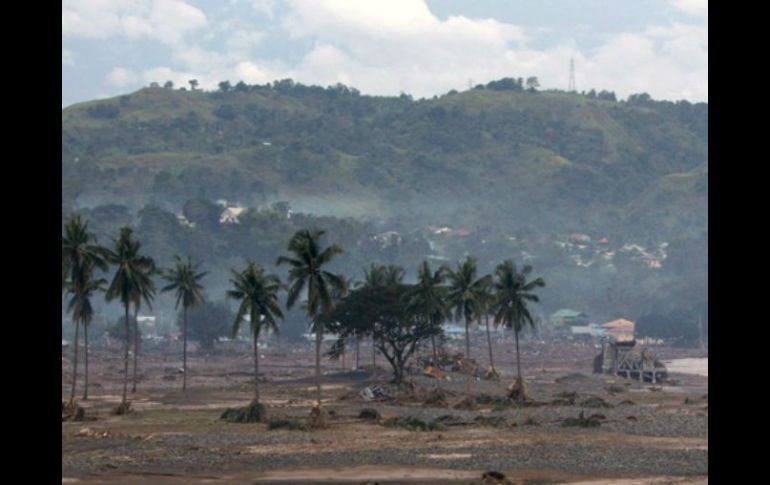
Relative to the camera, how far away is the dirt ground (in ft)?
186

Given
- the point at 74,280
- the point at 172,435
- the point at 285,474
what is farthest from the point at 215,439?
the point at 74,280

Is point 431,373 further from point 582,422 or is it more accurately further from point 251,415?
point 582,422

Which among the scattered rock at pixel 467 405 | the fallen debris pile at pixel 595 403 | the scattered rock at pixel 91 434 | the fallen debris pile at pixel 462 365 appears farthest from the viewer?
the fallen debris pile at pixel 462 365

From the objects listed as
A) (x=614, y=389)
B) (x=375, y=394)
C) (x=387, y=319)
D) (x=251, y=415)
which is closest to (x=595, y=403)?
(x=375, y=394)

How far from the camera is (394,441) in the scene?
2852 inches

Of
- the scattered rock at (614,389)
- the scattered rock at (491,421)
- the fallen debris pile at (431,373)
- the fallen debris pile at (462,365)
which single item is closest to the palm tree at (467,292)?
the fallen debris pile at (431,373)

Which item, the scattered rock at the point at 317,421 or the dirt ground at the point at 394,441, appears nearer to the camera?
the dirt ground at the point at 394,441

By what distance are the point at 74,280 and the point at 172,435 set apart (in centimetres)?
2200

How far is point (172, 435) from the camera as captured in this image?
7650 centimetres

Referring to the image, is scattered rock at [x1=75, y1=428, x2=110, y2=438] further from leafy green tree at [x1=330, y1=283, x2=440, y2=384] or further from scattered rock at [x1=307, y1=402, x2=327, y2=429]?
leafy green tree at [x1=330, y1=283, x2=440, y2=384]

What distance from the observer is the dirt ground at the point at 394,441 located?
186 ft

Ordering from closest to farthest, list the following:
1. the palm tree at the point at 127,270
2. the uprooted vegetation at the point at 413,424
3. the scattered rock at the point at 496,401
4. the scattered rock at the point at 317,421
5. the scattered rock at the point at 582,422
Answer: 1. the uprooted vegetation at the point at 413,424
2. the scattered rock at the point at 317,421
3. the scattered rock at the point at 582,422
4. the palm tree at the point at 127,270
5. the scattered rock at the point at 496,401

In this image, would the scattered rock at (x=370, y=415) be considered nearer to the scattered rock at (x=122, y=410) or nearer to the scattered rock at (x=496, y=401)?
the scattered rock at (x=496, y=401)
